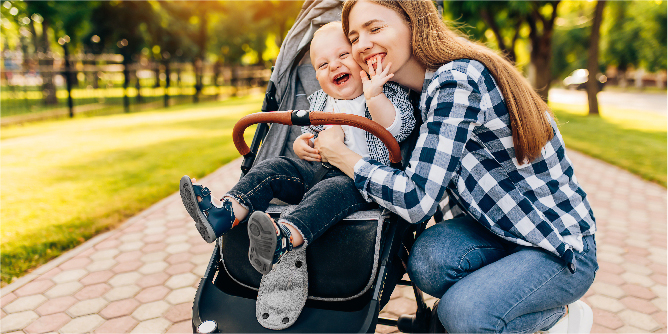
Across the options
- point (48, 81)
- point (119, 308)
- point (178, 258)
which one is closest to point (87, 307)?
point (119, 308)

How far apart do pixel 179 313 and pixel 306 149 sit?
4.63 feet

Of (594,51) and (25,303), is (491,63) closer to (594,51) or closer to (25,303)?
(25,303)

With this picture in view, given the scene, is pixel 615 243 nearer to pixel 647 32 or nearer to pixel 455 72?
pixel 455 72

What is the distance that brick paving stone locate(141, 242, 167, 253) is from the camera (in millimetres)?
3549

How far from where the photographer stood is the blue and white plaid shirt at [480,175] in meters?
1.55

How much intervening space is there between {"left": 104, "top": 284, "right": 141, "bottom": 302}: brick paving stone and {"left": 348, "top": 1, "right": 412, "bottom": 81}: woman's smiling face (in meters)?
2.21

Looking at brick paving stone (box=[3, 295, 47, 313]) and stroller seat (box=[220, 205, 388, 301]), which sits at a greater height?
stroller seat (box=[220, 205, 388, 301])

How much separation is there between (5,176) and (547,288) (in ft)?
19.9

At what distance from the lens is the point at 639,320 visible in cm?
265

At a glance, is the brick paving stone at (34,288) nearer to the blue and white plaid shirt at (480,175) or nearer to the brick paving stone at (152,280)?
the brick paving stone at (152,280)

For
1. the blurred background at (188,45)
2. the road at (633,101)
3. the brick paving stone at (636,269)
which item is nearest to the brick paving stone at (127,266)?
the blurred background at (188,45)

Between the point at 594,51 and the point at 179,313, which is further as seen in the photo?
the point at 594,51

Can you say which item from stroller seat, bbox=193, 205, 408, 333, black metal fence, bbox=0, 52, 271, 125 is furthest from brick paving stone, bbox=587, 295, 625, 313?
black metal fence, bbox=0, 52, 271, 125

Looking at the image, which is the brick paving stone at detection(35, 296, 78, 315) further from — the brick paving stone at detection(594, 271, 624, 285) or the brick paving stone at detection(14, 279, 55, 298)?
the brick paving stone at detection(594, 271, 624, 285)
